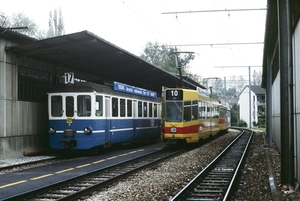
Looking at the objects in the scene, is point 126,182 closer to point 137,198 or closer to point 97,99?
point 137,198

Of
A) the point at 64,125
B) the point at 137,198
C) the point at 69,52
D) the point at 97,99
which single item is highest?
the point at 69,52

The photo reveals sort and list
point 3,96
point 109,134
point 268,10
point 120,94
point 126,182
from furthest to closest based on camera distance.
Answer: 1. point 120,94
2. point 109,134
3. point 3,96
4. point 268,10
5. point 126,182

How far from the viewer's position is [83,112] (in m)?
16.4

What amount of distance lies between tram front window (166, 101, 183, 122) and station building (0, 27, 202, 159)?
2.92m

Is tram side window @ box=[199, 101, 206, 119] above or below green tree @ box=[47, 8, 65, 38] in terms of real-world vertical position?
below

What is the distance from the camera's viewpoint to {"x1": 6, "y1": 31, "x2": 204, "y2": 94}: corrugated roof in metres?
15.7

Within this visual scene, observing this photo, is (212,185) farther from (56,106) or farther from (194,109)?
(194,109)

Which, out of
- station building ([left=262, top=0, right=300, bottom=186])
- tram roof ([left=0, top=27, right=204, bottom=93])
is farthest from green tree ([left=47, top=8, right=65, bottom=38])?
station building ([left=262, top=0, right=300, bottom=186])

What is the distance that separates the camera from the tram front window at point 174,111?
771 inches

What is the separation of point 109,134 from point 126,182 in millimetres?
6978

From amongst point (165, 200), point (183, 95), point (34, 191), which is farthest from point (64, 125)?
point (165, 200)

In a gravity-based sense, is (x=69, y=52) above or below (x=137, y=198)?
above

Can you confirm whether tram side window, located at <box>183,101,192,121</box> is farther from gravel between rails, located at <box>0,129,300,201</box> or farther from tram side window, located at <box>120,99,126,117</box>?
gravel between rails, located at <box>0,129,300,201</box>

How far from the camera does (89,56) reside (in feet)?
61.3
